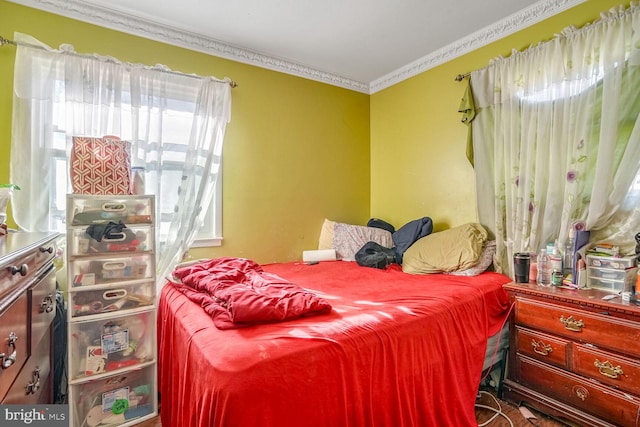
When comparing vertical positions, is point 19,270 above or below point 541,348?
above

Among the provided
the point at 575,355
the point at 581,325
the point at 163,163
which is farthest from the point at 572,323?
the point at 163,163

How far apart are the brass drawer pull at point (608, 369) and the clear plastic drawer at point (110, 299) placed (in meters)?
2.38

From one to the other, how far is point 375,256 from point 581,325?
1377mm

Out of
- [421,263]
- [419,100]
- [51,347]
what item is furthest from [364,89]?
[51,347]

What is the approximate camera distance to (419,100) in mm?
3047

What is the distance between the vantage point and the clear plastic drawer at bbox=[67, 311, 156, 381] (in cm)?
166

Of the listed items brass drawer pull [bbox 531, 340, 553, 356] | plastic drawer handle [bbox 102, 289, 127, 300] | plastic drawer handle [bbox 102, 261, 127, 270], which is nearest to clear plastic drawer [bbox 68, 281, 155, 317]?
plastic drawer handle [bbox 102, 289, 127, 300]

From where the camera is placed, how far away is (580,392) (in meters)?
1.63

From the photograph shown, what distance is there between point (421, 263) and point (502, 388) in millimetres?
923

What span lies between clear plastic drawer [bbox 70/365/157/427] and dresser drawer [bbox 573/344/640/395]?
232cm

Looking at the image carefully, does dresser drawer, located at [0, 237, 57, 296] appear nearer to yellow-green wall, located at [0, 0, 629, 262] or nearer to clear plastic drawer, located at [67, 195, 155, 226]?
clear plastic drawer, located at [67, 195, 155, 226]

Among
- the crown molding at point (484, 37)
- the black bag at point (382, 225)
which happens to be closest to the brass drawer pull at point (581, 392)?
the black bag at point (382, 225)

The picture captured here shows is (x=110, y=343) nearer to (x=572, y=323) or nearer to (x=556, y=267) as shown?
(x=572, y=323)

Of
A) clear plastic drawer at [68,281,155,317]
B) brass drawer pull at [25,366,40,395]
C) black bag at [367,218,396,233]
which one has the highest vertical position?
black bag at [367,218,396,233]
